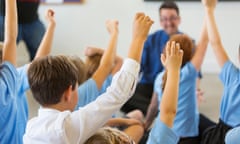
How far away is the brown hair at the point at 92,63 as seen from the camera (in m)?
2.21

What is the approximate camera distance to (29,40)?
13.2 feet

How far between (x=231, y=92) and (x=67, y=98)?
0.95 meters

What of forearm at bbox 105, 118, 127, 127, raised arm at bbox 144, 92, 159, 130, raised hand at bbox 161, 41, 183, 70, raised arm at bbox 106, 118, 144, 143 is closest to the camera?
raised hand at bbox 161, 41, 183, 70

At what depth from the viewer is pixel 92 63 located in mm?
2240

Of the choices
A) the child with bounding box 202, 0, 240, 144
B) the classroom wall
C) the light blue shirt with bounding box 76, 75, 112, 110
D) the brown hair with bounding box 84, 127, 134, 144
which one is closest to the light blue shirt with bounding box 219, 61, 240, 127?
the child with bounding box 202, 0, 240, 144

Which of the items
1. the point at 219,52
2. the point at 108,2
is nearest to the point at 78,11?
the point at 108,2

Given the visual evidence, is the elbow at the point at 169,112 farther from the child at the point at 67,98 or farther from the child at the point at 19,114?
the child at the point at 19,114

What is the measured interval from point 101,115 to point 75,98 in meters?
0.15

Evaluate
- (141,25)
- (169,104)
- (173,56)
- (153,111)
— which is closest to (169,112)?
(169,104)

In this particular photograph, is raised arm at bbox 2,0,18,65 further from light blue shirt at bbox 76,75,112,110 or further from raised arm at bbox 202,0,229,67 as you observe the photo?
raised arm at bbox 202,0,229,67

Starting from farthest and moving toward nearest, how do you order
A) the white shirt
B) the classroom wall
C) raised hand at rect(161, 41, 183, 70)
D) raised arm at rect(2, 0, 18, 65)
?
the classroom wall → raised arm at rect(2, 0, 18, 65) → raised hand at rect(161, 41, 183, 70) → the white shirt

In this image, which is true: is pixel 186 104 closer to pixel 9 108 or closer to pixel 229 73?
pixel 229 73

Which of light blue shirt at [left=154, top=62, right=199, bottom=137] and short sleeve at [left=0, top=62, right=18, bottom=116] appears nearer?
short sleeve at [left=0, top=62, right=18, bottom=116]

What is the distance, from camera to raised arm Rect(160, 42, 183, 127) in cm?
130
